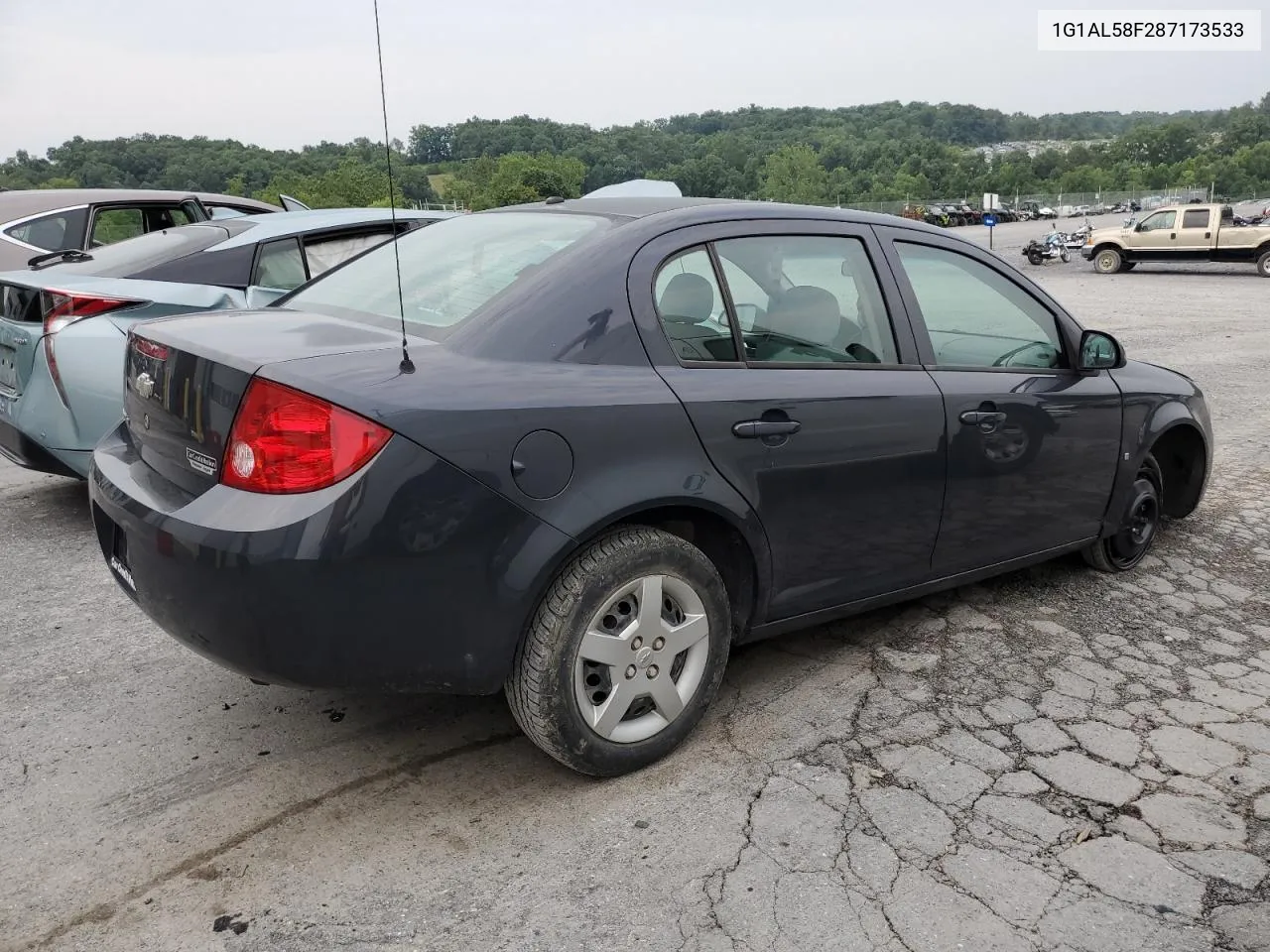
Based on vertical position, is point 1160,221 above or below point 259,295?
above

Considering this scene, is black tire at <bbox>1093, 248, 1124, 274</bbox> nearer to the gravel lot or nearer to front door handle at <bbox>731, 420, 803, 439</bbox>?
the gravel lot

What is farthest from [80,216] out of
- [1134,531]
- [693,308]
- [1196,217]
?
[1196,217]

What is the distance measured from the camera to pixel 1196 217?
953 inches

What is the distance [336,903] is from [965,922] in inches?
53.7

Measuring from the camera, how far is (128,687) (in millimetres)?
3363

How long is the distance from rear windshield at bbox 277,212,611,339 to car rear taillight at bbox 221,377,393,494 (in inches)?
18.0

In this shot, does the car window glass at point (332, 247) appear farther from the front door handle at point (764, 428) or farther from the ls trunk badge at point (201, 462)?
the front door handle at point (764, 428)

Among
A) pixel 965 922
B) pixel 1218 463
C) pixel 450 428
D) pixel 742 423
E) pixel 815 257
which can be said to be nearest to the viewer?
pixel 965 922

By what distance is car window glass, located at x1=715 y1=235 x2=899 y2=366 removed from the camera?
3.07m

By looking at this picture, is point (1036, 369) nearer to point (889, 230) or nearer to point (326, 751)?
point (889, 230)

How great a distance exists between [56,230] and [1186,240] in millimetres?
24087

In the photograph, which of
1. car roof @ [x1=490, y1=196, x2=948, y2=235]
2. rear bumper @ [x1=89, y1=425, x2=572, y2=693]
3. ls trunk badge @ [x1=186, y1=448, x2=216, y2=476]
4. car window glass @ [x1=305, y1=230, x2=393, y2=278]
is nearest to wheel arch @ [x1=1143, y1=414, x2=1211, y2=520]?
car roof @ [x1=490, y1=196, x2=948, y2=235]

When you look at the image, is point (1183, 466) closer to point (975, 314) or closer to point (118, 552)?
point (975, 314)

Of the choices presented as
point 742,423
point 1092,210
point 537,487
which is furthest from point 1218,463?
point 1092,210
